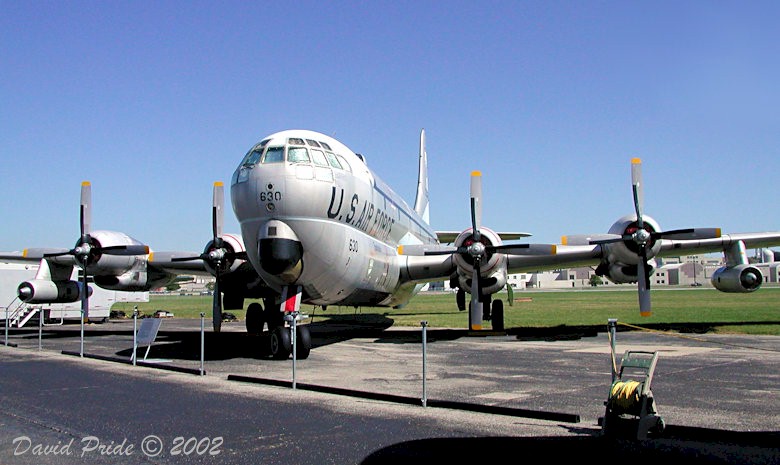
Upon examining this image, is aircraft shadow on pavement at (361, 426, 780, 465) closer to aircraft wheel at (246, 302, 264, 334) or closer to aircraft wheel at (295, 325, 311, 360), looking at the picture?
aircraft wheel at (295, 325, 311, 360)

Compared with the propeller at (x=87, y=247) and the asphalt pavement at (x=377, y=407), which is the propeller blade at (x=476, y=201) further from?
the propeller at (x=87, y=247)

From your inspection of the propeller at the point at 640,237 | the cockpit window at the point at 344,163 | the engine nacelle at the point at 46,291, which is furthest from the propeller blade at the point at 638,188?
the engine nacelle at the point at 46,291

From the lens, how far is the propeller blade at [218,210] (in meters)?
22.6

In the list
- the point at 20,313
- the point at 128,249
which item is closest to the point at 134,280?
the point at 128,249

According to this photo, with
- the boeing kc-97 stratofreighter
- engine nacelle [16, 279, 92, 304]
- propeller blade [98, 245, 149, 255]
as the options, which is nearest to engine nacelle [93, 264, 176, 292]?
the boeing kc-97 stratofreighter

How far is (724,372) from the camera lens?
13.5 metres

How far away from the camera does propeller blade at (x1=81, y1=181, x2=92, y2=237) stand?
961 inches

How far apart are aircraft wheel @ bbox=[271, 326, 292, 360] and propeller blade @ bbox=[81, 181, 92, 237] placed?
430 inches

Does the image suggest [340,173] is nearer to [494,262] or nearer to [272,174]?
[272,174]

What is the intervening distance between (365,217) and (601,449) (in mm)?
13547

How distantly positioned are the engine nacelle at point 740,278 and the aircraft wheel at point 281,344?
56.5 feet

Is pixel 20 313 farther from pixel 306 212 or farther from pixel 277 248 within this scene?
Result: pixel 306 212

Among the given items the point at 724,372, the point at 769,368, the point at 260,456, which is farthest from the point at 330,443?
the point at 769,368

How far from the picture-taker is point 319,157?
1741 centimetres
